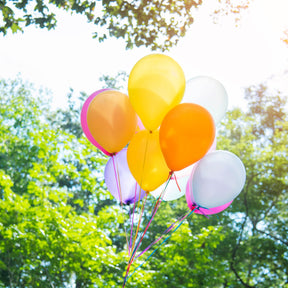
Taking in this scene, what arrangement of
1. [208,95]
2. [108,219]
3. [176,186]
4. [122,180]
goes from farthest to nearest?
[108,219] < [176,186] < [122,180] < [208,95]

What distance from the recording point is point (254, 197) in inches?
455

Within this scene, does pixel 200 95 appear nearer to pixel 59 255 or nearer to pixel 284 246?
pixel 59 255

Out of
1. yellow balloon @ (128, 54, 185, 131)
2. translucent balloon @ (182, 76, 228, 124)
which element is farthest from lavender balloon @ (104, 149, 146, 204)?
translucent balloon @ (182, 76, 228, 124)

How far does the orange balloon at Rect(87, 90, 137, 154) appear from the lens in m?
2.53

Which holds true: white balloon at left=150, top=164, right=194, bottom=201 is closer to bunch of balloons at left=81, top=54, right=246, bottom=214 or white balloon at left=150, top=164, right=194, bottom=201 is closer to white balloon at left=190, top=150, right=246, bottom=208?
bunch of balloons at left=81, top=54, right=246, bottom=214

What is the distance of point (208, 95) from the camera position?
280 cm

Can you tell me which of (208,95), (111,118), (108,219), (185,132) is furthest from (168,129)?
(108,219)

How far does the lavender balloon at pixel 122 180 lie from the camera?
9.69ft

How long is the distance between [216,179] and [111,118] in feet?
3.11

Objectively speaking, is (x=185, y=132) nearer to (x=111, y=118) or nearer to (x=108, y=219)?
(x=111, y=118)

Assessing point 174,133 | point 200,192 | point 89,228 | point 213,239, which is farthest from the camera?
point 213,239

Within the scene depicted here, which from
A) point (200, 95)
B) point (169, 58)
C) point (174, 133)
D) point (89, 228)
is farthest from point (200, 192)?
point (89, 228)

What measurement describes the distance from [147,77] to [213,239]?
393cm

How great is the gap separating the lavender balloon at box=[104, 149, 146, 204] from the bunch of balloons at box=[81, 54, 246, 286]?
0.32ft
